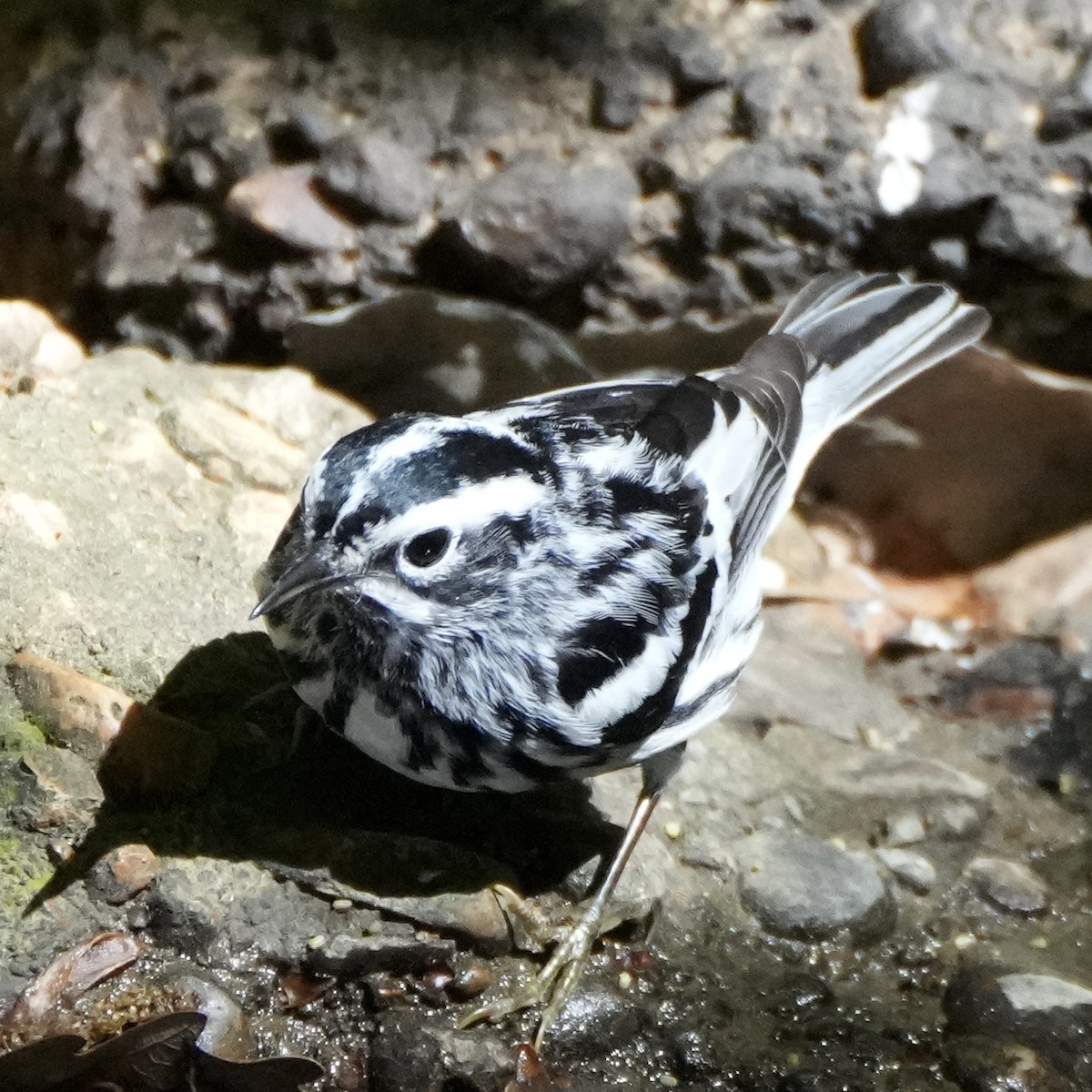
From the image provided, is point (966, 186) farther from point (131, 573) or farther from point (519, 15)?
point (131, 573)

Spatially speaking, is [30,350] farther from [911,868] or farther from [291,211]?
[911,868]

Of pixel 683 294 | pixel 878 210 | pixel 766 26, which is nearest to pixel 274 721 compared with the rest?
pixel 683 294

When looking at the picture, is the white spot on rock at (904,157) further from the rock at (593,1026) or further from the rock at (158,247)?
the rock at (593,1026)

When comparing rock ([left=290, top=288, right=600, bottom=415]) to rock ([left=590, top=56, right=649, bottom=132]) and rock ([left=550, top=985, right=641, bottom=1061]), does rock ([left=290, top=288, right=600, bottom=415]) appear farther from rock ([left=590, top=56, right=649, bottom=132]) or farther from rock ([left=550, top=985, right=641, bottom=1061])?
rock ([left=550, top=985, right=641, bottom=1061])

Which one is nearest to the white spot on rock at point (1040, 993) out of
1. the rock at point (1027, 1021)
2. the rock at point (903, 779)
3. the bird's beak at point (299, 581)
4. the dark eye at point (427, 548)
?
the rock at point (1027, 1021)

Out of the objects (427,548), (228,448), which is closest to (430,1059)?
(427,548)
